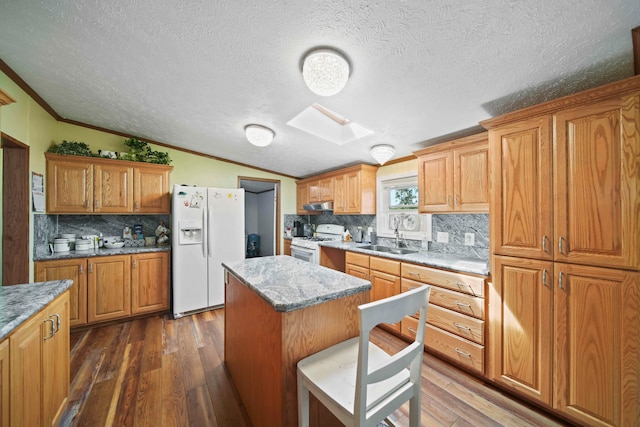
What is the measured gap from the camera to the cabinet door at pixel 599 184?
123 centimetres

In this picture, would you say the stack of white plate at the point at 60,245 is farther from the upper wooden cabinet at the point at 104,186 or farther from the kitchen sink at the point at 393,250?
the kitchen sink at the point at 393,250

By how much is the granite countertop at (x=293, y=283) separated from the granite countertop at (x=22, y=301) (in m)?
A: 0.92

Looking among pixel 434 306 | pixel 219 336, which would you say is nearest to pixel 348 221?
pixel 434 306

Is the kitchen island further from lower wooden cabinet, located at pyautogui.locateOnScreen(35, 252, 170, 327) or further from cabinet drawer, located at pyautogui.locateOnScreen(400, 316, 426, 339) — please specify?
lower wooden cabinet, located at pyautogui.locateOnScreen(35, 252, 170, 327)

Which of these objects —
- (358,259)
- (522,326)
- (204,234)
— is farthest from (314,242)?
(522,326)

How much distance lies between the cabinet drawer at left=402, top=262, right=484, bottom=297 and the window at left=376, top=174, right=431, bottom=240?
2.29ft

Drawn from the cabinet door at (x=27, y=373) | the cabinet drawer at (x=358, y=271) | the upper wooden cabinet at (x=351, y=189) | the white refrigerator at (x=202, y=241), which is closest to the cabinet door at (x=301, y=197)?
the upper wooden cabinet at (x=351, y=189)

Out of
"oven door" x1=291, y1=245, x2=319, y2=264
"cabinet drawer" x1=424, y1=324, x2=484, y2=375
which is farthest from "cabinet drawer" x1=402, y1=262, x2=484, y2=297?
"oven door" x1=291, y1=245, x2=319, y2=264

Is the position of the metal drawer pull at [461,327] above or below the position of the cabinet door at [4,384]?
below

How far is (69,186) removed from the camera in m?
2.73

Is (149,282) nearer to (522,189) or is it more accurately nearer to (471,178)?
(471,178)

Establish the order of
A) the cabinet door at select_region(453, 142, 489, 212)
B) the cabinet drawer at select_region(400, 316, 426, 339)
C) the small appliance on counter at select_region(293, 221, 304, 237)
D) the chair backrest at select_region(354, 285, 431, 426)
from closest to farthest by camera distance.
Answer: the chair backrest at select_region(354, 285, 431, 426), the cabinet door at select_region(453, 142, 489, 212), the cabinet drawer at select_region(400, 316, 426, 339), the small appliance on counter at select_region(293, 221, 304, 237)

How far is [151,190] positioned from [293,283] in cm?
294

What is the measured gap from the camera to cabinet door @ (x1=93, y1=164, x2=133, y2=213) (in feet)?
9.48
